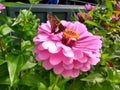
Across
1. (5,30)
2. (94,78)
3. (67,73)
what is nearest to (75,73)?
(67,73)

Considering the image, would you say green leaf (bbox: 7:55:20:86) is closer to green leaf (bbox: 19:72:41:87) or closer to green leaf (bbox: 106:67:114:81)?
green leaf (bbox: 19:72:41:87)

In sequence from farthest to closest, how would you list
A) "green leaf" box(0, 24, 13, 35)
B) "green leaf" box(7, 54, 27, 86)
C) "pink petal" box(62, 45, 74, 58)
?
1. "green leaf" box(0, 24, 13, 35)
2. "green leaf" box(7, 54, 27, 86)
3. "pink petal" box(62, 45, 74, 58)

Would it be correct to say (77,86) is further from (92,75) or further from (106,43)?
(106,43)

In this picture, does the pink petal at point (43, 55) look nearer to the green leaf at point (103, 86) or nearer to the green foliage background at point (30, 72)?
the green foliage background at point (30, 72)

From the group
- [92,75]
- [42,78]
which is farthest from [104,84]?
[42,78]

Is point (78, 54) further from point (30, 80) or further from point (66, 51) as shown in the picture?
point (30, 80)

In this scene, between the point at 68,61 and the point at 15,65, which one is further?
the point at 15,65

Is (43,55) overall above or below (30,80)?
above

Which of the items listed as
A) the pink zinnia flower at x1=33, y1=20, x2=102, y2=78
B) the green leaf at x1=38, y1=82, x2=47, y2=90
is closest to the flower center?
the pink zinnia flower at x1=33, y1=20, x2=102, y2=78
